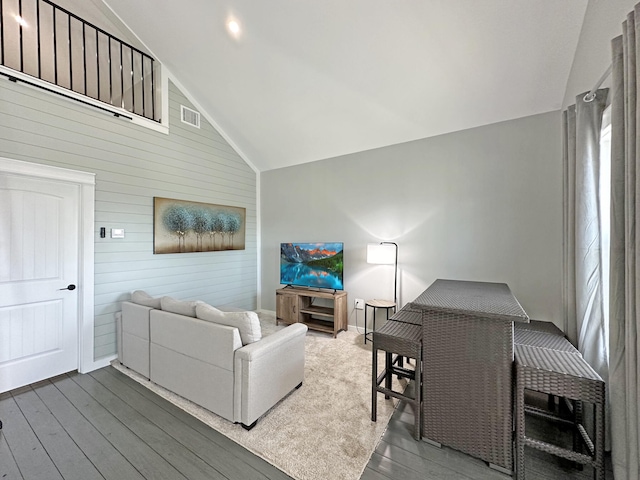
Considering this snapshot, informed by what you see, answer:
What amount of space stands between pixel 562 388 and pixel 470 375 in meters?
0.44

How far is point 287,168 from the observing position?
4766 mm

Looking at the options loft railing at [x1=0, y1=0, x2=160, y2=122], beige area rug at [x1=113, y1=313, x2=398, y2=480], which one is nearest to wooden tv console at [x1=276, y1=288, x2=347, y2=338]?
beige area rug at [x1=113, y1=313, x2=398, y2=480]

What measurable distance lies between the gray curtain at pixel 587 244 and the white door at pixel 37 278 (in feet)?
15.5

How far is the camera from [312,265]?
4172mm

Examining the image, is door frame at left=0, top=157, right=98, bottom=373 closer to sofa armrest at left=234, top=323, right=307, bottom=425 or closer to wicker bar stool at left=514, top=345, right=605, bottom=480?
sofa armrest at left=234, top=323, right=307, bottom=425

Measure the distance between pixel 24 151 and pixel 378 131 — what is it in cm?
383

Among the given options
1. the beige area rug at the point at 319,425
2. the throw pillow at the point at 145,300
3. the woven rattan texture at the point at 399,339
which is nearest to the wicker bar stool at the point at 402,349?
the woven rattan texture at the point at 399,339

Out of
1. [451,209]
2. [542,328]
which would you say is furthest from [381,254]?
[542,328]

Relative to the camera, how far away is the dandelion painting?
3.58m

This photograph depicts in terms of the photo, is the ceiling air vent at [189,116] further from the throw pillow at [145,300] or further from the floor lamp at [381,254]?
the floor lamp at [381,254]

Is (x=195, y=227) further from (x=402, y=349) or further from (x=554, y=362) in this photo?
(x=554, y=362)

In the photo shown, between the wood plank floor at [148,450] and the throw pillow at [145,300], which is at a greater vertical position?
the throw pillow at [145,300]

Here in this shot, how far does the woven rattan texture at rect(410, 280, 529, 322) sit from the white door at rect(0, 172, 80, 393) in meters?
3.54

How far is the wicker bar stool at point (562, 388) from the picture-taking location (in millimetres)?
1377
